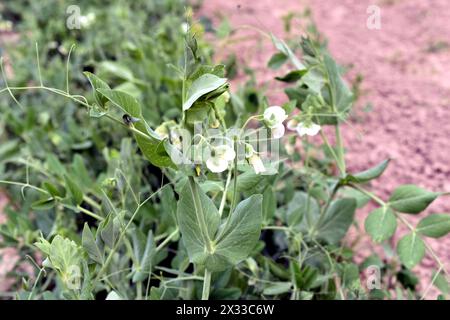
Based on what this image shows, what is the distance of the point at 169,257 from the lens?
1.32 metres

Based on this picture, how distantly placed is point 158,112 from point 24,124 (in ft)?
1.31

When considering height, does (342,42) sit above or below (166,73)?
above

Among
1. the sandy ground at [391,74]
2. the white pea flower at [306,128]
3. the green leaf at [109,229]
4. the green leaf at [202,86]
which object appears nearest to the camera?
the green leaf at [202,86]

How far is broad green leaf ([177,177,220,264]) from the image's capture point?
842mm

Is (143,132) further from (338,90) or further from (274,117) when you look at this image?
(338,90)

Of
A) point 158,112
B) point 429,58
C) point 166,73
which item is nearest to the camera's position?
point 158,112

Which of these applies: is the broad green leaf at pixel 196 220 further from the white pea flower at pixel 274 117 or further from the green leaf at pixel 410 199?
the green leaf at pixel 410 199

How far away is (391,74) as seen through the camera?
76.5 inches

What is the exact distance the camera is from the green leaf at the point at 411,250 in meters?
1.06

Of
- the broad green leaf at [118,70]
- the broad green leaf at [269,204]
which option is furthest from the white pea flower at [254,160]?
the broad green leaf at [118,70]

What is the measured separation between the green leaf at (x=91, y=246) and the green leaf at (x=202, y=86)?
0.79 ft

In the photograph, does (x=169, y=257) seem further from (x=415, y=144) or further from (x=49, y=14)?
(x=49, y=14)
